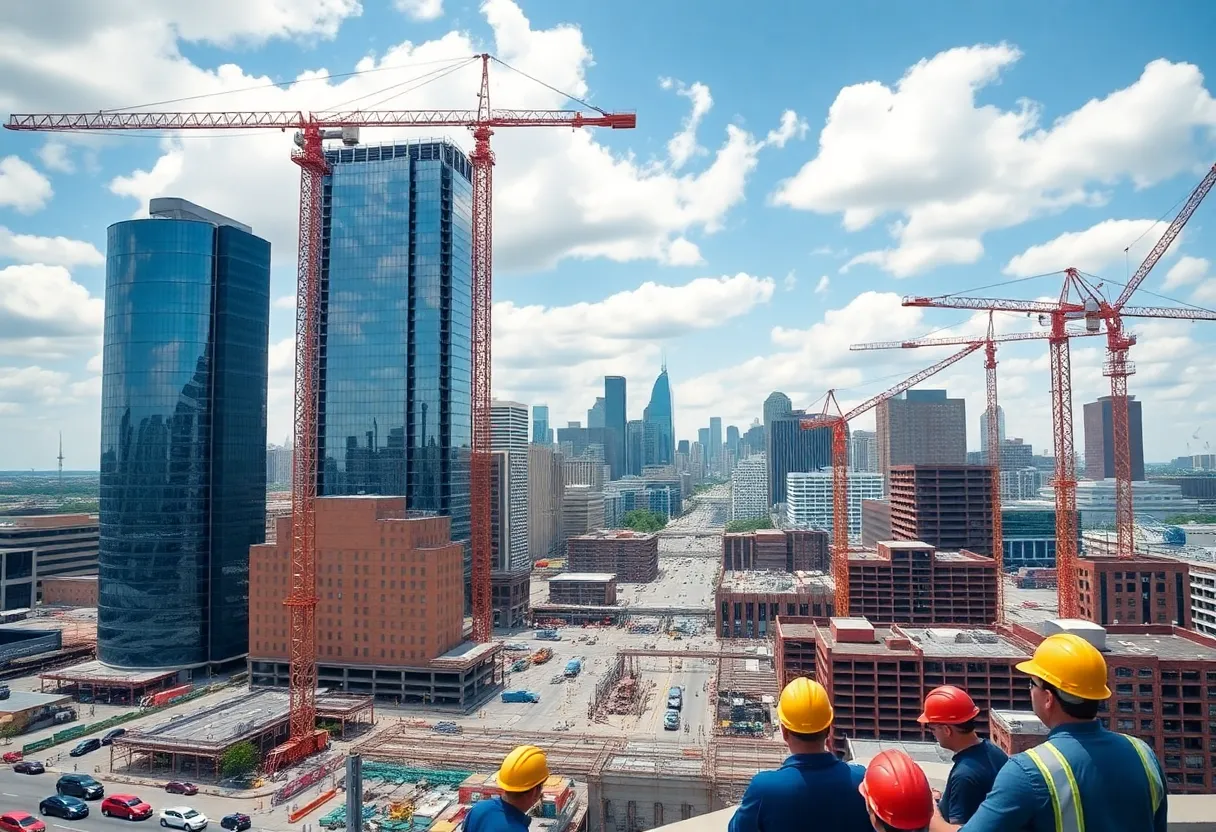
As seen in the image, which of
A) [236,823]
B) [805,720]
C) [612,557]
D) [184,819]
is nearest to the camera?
[805,720]

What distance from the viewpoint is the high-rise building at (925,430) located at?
16625 centimetres

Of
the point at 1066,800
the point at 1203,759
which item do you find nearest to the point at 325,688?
the point at 1203,759

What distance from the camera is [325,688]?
50688 millimetres

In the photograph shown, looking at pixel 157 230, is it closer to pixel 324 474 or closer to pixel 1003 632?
pixel 324 474

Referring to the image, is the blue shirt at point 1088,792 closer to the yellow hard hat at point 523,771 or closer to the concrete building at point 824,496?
the yellow hard hat at point 523,771

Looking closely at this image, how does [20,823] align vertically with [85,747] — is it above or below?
above

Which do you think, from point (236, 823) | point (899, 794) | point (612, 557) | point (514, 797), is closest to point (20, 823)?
point (236, 823)

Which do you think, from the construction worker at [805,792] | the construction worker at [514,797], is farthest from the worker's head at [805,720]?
the construction worker at [514,797]

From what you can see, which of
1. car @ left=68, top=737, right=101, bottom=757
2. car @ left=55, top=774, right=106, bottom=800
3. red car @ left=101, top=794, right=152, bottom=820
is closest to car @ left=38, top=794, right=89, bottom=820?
red car @ left=101, top=794, right=152, bottom=820

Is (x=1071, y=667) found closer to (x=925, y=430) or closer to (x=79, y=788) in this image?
(x=79, y=788)

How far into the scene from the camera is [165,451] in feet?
193

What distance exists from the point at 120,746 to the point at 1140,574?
65.5 metres

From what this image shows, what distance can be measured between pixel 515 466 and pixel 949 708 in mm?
97596

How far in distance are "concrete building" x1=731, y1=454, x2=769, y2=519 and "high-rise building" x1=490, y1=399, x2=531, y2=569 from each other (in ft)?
287
